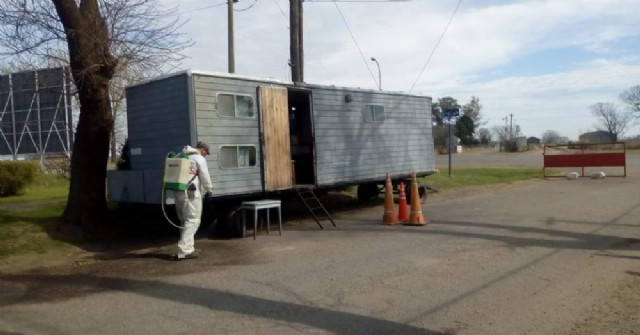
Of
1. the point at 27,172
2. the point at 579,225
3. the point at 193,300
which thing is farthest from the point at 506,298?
the point at 27,172

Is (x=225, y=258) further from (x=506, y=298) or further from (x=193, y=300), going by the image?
(x=506, y=298)

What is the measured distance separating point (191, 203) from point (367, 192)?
8.65 metres

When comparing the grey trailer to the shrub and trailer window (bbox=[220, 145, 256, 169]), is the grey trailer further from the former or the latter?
the shrub

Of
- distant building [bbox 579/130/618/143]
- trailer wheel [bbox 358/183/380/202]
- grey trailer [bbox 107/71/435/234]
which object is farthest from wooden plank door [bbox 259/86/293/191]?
distant building [bbox 579/130/618/143]

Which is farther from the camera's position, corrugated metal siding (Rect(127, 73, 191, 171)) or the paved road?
corrugated metal siding (Rect(127, 73, 191, 171))

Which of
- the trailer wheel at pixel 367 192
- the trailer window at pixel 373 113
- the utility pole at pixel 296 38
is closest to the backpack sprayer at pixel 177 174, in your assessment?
the trailer window at pixel 373 113

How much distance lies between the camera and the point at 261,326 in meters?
5.56

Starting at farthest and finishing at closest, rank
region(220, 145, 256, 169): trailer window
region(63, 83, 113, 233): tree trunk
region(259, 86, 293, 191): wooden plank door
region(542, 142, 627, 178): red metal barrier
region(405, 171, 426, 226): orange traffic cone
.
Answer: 1. region(542, 142, 627, 178): red metal barrier
2. region(405, 171, 426, 226): orange traffic cone
3. region(259, 86, 293, 191): wooden plank door
4. region(220, 145, 256, 169): trailer window
5. region(63, 83, 113, 233): tree trunk

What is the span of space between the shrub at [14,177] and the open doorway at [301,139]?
32.0ft

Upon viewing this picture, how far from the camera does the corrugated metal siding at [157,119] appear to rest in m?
10.5

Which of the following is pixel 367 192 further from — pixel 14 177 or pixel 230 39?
pixel 14 177

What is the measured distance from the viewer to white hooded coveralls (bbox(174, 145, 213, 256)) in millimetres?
9008

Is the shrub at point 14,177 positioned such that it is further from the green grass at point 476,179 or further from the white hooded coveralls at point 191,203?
the green grass at point 476,179

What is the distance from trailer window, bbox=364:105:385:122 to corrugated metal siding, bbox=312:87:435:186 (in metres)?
0.13
